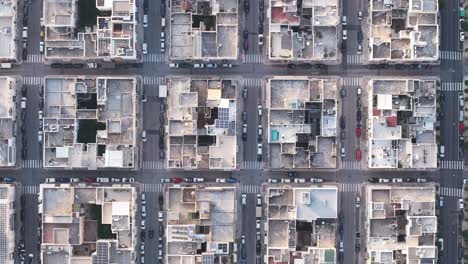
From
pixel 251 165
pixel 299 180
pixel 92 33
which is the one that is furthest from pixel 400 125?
pixel 92 33

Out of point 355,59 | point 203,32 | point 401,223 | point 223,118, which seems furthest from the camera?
point 355,59

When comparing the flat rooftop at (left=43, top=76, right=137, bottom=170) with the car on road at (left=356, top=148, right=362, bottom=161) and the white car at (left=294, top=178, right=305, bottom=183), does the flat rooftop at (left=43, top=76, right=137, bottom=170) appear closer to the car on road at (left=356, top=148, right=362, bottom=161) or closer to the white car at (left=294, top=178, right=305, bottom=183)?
the white car at (left=294, top=178, right=305, bottom=183)

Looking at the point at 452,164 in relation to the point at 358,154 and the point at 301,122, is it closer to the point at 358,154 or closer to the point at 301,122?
the point at 358,154

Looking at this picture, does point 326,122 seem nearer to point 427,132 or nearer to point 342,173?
point 342,173

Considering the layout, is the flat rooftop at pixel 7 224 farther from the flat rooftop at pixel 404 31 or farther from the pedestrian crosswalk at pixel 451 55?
the pedestrian crosswalk at pixel 451 55

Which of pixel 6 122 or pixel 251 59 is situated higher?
pixel 251 59

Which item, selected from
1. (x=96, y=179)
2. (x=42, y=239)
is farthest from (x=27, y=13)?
(x=42, y=239)

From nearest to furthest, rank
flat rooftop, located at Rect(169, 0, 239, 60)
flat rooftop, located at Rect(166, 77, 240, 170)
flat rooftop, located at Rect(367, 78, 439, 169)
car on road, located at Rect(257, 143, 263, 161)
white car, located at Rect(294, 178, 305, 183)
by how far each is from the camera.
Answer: flat rooftop, located at Rect(166, 77, 240, 170), flat rooftop, located at Rect(367, 78, 439, 169), flat rooftop, located at Rect(169, 0, 239, 60), white car, located at Rect(294, 178, 305, 183), car on road, located at Rect(257, 143, 263, 161)

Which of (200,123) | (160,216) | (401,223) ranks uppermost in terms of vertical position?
(200,123)

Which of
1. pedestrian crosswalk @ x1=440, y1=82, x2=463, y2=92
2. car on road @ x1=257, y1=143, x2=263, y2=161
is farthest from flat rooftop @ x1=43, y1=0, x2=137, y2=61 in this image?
pedestrian crosswalk @ x1=440, y1=82, x2=463, y2=92
